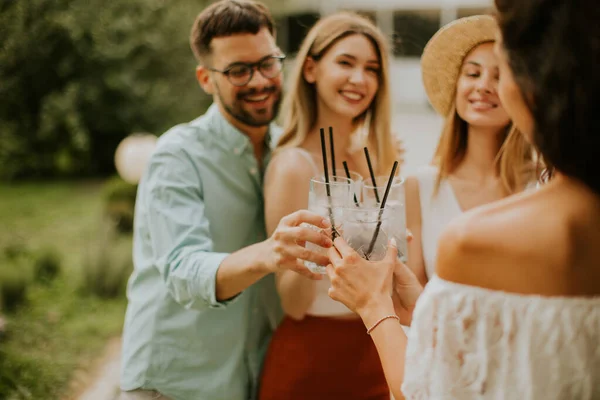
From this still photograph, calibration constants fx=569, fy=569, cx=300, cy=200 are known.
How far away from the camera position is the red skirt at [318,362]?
6.86 feet

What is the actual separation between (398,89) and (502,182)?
11.6 metres

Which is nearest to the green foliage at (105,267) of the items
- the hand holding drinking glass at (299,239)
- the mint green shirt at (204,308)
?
the mint green shirt at (204,308)

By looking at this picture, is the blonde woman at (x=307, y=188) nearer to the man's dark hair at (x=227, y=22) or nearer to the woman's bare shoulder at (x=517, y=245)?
the man's dark hair at (x=227, y=22)

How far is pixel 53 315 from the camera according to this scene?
4.76m

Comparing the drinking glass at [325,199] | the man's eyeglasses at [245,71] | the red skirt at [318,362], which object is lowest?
the red skirt at [318,362]

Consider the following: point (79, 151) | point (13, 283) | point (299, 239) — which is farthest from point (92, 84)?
point (299, 239)

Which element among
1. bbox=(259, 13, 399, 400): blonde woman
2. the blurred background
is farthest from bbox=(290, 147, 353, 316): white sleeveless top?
the blurred background

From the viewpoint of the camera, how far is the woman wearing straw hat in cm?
101

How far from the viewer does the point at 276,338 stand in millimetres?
2150

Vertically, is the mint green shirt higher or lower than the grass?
higher

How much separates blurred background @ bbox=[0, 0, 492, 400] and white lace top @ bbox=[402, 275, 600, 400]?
1669mm

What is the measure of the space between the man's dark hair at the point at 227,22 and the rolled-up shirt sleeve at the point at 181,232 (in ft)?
1.57

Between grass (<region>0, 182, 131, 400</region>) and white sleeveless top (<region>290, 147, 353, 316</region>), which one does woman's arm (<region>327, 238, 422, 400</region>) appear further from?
grass (<region>0, 182, 131, 400</region>)

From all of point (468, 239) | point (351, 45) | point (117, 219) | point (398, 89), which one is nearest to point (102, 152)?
point (117, 219)
